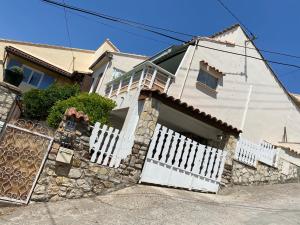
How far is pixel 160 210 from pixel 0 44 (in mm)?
24737

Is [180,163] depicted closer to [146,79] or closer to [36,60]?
[146,79]

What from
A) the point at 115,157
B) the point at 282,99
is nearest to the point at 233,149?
the point at 115,157

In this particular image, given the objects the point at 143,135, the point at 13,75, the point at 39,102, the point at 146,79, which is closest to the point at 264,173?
the point at 146,79

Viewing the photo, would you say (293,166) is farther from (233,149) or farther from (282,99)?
(282,99)

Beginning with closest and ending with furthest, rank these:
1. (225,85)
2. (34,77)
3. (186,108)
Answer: (186,108)
(225,85)
(34,77)

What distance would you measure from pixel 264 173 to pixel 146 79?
6597 millimetres

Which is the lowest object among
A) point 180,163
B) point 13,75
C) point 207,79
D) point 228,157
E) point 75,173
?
point 75,173

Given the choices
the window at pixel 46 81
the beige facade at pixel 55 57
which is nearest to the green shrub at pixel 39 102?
the beige facade at pixel 55 57

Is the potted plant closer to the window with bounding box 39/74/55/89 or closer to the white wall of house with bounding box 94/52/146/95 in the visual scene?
the white wall of house with bounding box 94/52/146/95

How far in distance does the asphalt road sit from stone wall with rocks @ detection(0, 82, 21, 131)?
9.03ft

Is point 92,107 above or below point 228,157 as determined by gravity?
above

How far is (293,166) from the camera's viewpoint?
15.4 metres

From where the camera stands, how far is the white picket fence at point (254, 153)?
43.7 ft

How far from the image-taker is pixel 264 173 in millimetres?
14102
